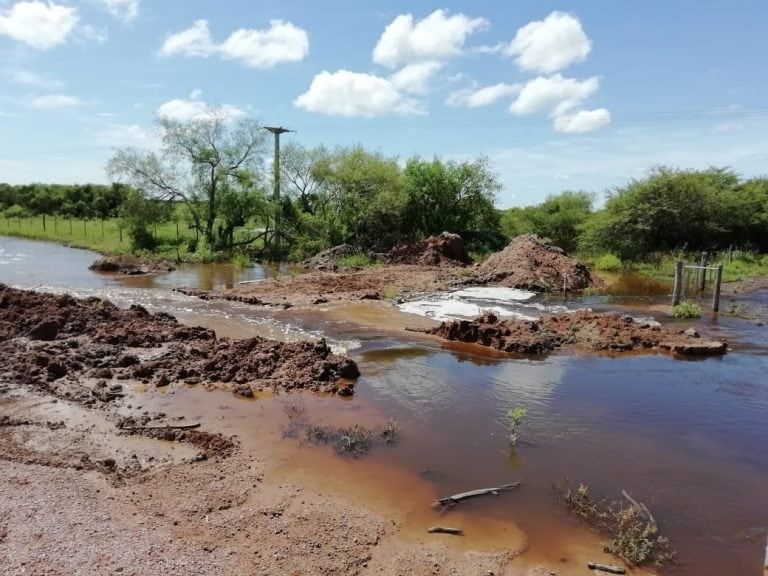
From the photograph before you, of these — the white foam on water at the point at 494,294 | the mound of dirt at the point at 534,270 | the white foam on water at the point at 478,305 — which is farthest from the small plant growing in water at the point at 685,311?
the white foam on water at the point at 494,294

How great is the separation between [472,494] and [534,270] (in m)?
19.1

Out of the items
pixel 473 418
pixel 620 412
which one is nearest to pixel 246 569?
pixel 473 418

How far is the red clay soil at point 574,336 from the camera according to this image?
1362 centimetres

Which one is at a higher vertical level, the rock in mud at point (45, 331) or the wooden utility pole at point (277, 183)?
the wooden utility pole at point (277, 183)

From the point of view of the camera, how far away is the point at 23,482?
6.35m

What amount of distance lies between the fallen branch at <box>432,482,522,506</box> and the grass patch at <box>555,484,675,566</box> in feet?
1.94

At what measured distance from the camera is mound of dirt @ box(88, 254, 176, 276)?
26734mm

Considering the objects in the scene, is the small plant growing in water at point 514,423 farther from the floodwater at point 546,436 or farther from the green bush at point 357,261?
the green bush at point 357,261

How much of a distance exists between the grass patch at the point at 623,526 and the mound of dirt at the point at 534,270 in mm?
16590

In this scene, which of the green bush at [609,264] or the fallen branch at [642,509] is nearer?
the fallen branch at [642,509]

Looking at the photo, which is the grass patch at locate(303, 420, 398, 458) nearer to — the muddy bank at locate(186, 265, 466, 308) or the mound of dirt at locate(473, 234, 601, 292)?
the muddy bank at locate(186, 265, 466, 308)

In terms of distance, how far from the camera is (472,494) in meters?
6.71

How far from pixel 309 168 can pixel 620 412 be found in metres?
29.2

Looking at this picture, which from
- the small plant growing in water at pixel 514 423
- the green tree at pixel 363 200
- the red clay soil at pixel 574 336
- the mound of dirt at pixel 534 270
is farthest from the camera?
the green tree at pixel 363 200
